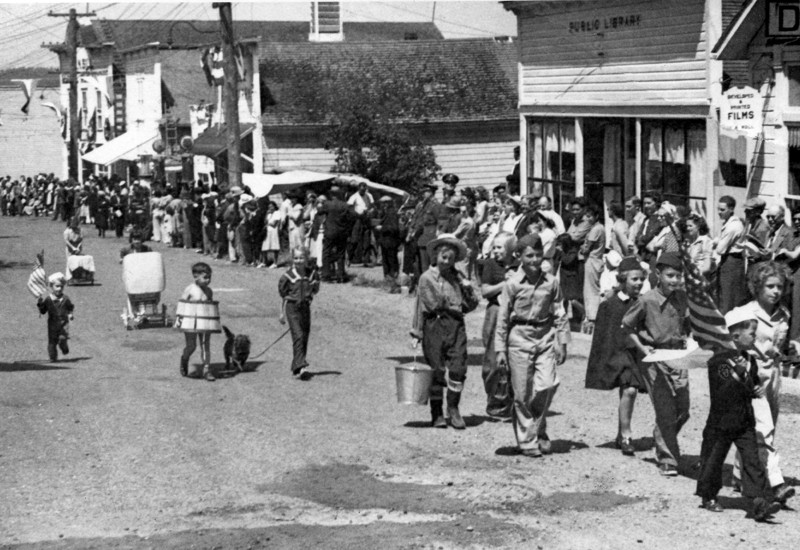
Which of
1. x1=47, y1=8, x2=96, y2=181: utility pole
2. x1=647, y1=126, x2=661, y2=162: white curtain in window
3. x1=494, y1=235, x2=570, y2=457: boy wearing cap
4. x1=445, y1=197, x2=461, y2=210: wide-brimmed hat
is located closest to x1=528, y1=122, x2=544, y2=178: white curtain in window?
x1=647, y1=126, x2=661, y2=162: white curtain in window

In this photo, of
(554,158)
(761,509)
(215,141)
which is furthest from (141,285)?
(215,141)

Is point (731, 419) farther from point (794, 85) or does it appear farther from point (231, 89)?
point (231, 89)

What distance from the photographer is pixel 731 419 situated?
10.2 metres

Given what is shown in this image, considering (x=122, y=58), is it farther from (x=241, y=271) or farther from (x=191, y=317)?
(x=191, y=317)

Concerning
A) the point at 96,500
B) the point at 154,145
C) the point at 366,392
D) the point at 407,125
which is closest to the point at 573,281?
the point at 366,392

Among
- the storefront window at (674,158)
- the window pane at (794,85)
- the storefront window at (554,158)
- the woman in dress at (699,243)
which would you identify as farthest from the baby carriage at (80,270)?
the window pane at (794,85)

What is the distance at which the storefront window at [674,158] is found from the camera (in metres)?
23.3

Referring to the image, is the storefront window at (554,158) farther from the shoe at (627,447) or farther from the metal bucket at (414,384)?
the shoe at (627,447)

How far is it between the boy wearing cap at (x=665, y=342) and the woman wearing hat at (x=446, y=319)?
1973mm

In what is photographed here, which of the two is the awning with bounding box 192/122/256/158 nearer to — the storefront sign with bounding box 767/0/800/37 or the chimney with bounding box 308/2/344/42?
the chimney with bounding box 308/2/344/42

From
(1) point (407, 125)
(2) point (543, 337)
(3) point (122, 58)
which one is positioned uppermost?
(3) point (122, 58)

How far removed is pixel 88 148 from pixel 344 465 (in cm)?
6374

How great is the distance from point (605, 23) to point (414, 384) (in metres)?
14.6

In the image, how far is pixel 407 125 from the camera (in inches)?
1816
